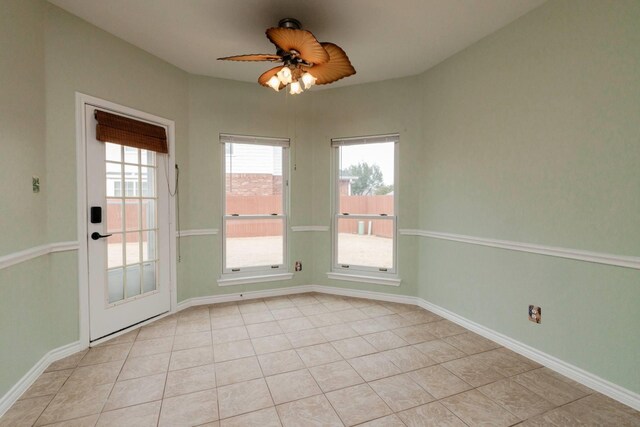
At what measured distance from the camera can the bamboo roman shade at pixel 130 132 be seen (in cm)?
268

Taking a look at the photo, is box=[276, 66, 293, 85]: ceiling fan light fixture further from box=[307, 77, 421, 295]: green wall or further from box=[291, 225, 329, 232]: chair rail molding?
box=[291, 225, 329, 232]: chair rail molding

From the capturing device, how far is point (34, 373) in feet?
7.11

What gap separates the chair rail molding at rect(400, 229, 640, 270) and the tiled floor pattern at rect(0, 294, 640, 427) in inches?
34.1

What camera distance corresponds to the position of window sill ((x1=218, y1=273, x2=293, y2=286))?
3845mm

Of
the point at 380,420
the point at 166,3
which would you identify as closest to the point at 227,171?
the point at 166,3

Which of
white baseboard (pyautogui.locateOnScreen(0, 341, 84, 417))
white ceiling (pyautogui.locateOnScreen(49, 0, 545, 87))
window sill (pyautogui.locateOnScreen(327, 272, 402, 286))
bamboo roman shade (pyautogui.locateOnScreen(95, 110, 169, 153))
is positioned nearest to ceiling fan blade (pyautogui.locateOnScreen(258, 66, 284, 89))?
white ceiling (pyautogui.locateOnScreen(49, 0, 545, 87))

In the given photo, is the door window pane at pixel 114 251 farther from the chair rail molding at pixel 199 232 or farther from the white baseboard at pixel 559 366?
the white baseboard at pixel 559 366

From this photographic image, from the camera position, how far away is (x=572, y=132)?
85.9 inches

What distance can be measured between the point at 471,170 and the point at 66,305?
3.76 meters

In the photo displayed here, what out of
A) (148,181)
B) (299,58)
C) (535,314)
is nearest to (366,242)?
(535,314)

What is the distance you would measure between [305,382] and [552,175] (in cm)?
235

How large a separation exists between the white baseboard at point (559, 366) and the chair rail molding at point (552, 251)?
2.54 ft

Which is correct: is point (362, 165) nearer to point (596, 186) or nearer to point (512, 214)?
point (512, 214)

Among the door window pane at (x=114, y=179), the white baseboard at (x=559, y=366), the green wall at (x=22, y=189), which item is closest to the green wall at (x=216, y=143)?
the door window pane at (x=114, y=179)
